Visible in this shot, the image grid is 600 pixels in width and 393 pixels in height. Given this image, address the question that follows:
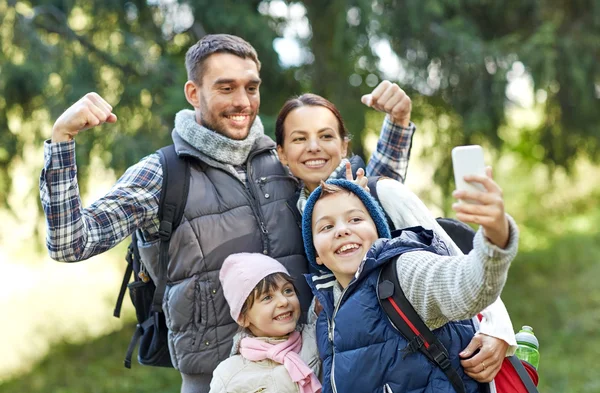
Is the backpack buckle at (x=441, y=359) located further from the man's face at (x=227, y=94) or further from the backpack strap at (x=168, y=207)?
the man's face at (x=227, y=94)

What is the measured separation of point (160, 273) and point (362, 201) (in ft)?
2.79

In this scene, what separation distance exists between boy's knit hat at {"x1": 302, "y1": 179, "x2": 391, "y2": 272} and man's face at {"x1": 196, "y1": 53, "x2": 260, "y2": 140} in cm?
57

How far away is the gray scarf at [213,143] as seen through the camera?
2.77 metres

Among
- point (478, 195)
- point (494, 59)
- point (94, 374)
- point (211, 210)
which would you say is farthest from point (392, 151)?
point (94, 374)

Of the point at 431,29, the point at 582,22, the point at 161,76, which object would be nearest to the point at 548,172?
the point at 582,22

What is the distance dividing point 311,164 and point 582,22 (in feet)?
16.5

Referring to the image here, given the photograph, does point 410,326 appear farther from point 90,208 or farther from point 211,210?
point 90,208

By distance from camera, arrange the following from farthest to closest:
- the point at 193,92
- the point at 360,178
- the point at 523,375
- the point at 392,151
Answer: the point at 392,151
the point at 193,92
the point at 360,178
the point at 523,375

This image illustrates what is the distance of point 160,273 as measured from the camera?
8.88ft

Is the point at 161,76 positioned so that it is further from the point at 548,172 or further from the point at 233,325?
the point at 548,172

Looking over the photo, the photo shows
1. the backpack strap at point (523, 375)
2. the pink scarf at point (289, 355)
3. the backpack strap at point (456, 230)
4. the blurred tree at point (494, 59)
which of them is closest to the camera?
the backpack strap at point (523, 375)

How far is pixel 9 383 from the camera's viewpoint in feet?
23.7

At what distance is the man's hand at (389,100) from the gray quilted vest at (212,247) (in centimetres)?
53

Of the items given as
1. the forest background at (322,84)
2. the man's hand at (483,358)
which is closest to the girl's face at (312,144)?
the man's hand at (483,358)
